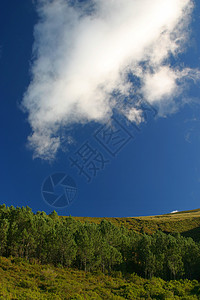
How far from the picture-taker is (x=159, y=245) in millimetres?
53250

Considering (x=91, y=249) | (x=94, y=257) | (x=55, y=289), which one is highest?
(x=91, y=249)

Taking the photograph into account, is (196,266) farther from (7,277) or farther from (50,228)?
(7,277)

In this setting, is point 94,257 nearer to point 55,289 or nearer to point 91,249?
point 91,249

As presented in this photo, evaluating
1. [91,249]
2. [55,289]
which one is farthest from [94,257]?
[55,289]

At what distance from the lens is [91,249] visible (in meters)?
46.6

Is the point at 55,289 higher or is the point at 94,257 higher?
the point at 94,257

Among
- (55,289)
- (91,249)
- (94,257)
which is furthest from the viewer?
(91,249)

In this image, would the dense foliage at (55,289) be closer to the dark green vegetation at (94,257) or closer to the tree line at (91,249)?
the dark green vegetation at (94,257)

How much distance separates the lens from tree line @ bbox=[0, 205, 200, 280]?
44341 mm

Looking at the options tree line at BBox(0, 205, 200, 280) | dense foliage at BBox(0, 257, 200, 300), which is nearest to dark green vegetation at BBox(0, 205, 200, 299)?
tree line at BBox(0, 205, 200, 280)

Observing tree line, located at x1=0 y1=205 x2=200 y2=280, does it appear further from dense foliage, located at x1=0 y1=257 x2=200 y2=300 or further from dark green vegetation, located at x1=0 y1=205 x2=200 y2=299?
dense foliage, located at x1=0 y1=257 x2=200 y2=300

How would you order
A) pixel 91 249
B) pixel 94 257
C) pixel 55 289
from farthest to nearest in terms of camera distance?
pixel 91 249
pixel 94 257
pixel 55 289

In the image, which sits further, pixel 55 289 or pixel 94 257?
pixel 94 257

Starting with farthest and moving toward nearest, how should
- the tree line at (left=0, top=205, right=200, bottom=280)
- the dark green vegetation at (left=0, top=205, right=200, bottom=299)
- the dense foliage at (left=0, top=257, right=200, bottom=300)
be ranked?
1. the tree line at (left=0, top=205, right=200, bottom=280)
2. the dark green vegetation at (left=0, top=205, right=200, bottom=299)
3. the dense foliage at (left=0, top=257, right=200, bottom=300)
